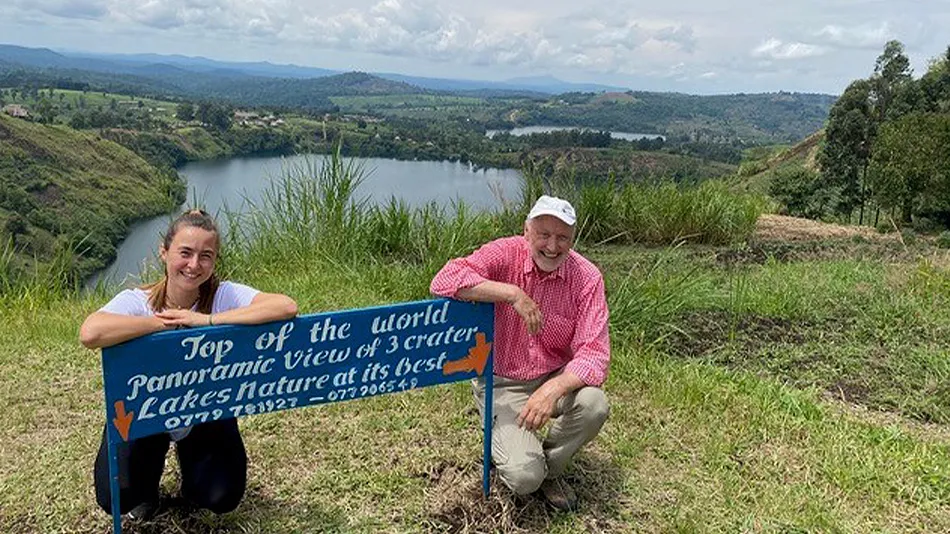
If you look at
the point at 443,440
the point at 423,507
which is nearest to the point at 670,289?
the point at 443,440

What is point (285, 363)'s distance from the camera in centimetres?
200

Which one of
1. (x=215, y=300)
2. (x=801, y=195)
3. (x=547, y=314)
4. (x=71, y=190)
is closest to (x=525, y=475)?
(x=547, y=314)

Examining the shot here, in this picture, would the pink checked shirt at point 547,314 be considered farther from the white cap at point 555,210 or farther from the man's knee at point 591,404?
the white cap at point 555,210

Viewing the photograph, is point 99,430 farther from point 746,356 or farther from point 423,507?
point 746,356

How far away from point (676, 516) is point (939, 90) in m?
29.1

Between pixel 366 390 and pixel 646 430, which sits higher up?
pixel 366 390

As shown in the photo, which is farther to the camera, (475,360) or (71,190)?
(71,190)

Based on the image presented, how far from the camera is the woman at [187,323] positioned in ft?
6.12

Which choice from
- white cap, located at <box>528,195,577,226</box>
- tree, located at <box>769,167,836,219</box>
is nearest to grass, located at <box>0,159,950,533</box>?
white cap, located at <box>528,195,577,226</box>

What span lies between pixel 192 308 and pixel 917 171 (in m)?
14.2

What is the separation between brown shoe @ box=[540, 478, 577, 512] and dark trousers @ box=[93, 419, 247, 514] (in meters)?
1.01

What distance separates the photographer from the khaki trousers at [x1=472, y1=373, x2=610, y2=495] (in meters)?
2.25

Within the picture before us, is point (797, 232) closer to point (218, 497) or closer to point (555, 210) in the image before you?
point (555, 210)

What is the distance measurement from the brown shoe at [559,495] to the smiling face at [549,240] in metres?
0.76
